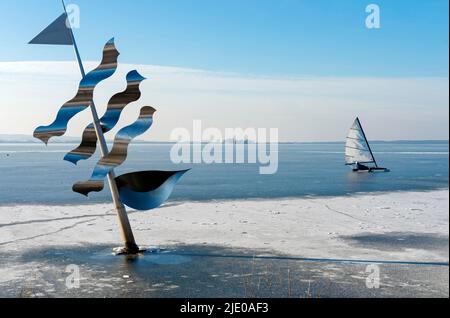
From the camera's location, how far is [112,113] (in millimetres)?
13062

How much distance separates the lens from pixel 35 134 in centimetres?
1261

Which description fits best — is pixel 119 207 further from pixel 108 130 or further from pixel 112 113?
pixel 112 113

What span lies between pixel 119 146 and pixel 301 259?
5372 millimetres

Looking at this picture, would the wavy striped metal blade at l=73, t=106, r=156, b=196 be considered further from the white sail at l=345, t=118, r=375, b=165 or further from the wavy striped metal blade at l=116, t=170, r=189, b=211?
the white sail at l=345, t=118, r=375, b=165

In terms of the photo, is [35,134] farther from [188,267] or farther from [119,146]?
[188,267]

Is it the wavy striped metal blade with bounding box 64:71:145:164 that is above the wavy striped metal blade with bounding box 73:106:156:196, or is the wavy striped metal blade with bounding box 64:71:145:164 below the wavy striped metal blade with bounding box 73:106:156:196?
above

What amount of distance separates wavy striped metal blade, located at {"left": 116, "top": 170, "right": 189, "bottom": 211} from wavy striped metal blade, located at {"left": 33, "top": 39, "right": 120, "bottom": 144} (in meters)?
2.01

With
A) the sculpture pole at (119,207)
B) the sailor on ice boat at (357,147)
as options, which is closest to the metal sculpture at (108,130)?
the sculpture pole at (119,207)

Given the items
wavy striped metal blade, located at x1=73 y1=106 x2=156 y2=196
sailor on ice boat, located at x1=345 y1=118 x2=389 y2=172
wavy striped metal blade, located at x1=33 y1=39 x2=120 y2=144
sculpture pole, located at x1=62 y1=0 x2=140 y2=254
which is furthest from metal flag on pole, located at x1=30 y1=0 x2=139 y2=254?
sailor on ice boat, located at x1=345 y1=118 x2=389 y2=172

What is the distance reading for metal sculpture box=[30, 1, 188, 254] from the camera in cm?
1255

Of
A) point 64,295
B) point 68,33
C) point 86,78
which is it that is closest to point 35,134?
point 86,78

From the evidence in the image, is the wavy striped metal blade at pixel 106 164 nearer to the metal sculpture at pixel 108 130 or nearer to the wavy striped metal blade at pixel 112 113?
the metal sculpture at pixel 108 130

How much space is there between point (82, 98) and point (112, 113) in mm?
887

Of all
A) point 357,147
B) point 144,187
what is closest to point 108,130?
point 144,187
